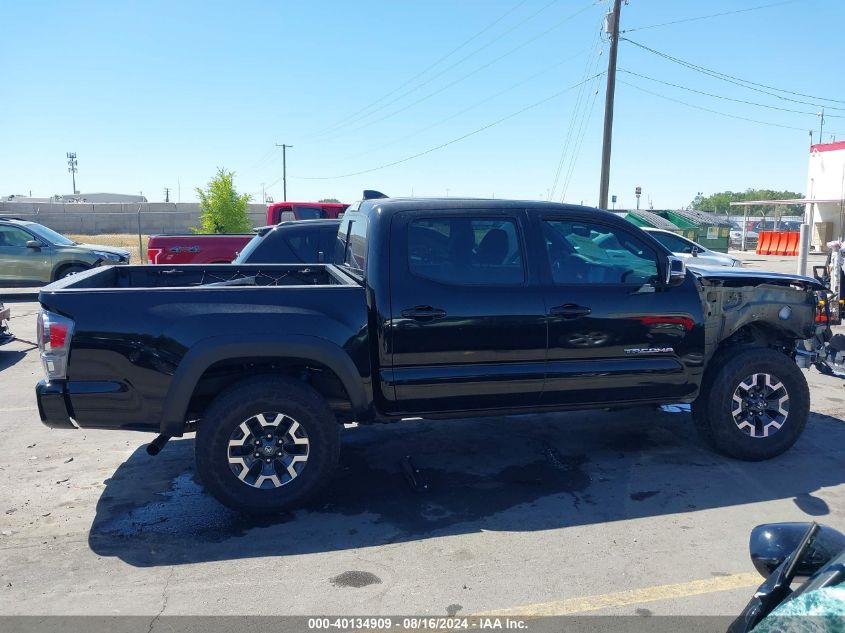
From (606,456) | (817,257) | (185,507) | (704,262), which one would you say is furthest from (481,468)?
(817,257)

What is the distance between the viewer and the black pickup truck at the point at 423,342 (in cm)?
423

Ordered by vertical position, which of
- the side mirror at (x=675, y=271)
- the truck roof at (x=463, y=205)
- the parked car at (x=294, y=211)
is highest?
the parked car at (x=294, y=211)

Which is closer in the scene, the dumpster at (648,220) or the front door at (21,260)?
the front door at (21,260)

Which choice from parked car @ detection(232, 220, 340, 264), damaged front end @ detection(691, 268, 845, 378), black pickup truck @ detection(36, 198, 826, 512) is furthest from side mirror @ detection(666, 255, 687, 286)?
parked car @ detection(232, 220, 340, 264)

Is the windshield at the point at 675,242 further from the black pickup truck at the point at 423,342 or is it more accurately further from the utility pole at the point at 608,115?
the black pickup truck at the point at 423,342

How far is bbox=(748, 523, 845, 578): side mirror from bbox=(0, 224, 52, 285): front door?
1616 cm

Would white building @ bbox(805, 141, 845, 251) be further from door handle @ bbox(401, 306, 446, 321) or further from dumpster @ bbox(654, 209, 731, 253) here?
door handle @ bbox(401, 306, 446, 321)

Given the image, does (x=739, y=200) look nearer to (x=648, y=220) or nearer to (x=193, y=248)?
(x=648, y=220)

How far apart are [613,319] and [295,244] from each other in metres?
5.03

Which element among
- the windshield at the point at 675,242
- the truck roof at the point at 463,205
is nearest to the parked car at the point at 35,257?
the windshield at the point at 675,242

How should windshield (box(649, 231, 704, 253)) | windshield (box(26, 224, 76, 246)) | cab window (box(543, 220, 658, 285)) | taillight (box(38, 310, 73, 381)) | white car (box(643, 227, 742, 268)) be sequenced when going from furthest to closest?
1. windshield (box(26, 224, 76, 246))
2. windshield (box(649, 231, 704, 253))
3. white car (box(643, 227, 742, 268))
4. cab window (box(543, 220, 658, 285))
5. taillight (box(38, 310, 73, 381))

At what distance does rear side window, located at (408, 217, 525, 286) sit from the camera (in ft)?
15.6

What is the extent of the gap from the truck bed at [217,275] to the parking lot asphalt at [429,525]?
53.4 inches

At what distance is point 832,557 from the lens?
1951 mm
